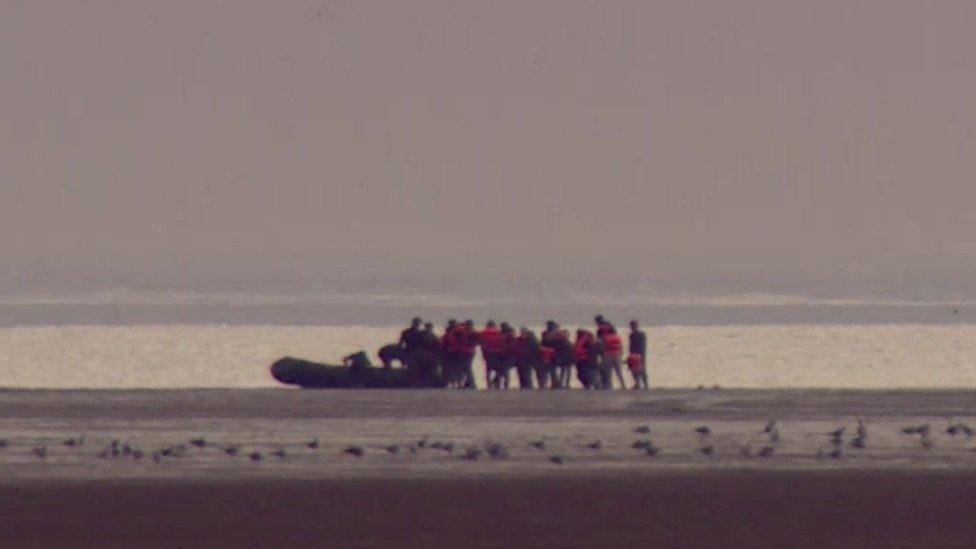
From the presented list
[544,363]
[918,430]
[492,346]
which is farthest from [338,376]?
[918,430]

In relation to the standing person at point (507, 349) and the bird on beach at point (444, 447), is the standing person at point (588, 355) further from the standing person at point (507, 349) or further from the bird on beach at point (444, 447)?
the bird on beach at point (444, 447)

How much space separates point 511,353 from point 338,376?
200 inches

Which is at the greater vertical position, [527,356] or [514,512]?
[527,356]

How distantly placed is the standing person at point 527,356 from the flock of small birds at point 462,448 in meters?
16.4

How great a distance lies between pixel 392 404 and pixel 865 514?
22910mm

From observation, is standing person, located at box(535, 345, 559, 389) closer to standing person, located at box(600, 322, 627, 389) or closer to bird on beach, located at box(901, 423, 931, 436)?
standing person, located at box(600, 322, 627, 389)

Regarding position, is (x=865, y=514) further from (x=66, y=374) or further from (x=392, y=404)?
(x=66, y=374)

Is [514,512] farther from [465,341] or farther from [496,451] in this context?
[465,341]

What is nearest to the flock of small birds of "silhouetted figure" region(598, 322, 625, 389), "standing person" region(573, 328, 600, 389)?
"standing person" region(573, 328, 600, 389)

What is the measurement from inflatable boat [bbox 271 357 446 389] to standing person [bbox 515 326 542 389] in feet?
6.91

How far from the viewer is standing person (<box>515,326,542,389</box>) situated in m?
68.4

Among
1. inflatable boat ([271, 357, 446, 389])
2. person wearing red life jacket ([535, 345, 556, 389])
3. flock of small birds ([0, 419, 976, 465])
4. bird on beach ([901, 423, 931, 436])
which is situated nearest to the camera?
flock of small birds ([0, 419, 976, 465])

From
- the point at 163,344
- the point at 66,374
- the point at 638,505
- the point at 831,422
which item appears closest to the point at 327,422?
the point at 831,422

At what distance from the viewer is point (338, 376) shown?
233 feet
